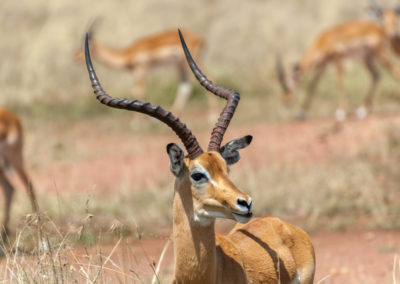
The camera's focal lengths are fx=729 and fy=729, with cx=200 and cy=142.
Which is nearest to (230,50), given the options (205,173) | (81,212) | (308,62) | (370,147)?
(308,62)

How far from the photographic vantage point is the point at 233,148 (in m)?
4.10

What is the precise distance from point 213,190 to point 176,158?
29 centimetres

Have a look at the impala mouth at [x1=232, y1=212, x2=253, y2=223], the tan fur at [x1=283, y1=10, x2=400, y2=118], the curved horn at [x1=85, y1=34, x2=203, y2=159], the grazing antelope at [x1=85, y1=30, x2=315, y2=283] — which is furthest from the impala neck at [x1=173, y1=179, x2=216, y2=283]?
the tan fur at [x1=283, y1=10, x2=400, y2=118]

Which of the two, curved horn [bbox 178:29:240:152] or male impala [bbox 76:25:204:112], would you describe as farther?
male impala [bbox 76:25:204:112]

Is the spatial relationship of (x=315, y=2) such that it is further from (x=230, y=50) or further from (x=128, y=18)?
(x=128, y=18)

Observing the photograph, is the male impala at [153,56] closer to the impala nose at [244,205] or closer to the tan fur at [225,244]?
the tan fur at [225,244]

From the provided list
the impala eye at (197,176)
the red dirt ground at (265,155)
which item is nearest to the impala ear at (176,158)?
the impala eye at (197,176)

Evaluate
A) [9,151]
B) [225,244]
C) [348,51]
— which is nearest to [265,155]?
[9,151]

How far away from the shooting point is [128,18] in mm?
22891

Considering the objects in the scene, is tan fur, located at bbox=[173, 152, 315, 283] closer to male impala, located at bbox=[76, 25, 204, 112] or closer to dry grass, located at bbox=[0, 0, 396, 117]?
male impala, located at bbox=[76, 25, 204, 112]

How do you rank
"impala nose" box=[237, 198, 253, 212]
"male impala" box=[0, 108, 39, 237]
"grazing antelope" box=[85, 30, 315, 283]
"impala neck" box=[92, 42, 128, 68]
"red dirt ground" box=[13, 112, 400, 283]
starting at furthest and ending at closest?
"impala neck" box=[92, 42, 128, 68], "male impala" box=[0, 108, 39, 237], "red dirt ground" box=[13, 112, 400, 283], "grazing antelope" box=[85, 30, 315, 283], "impala nose" box=[237, 198, 253, 212]

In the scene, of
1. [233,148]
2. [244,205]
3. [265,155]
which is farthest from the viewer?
[265,155]

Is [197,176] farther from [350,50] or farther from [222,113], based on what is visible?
[350,50]

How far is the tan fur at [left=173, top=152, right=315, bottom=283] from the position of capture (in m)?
3.84
